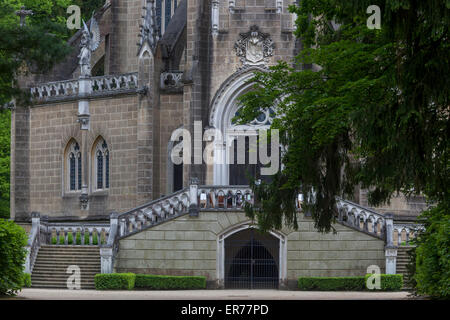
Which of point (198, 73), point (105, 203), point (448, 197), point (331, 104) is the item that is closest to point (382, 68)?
point (331, 104)

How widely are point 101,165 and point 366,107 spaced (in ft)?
75.9

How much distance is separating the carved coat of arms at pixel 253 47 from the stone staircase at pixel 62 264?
9.71m

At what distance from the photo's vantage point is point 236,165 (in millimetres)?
40594

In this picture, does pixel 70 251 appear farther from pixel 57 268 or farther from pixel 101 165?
pixel 101 165

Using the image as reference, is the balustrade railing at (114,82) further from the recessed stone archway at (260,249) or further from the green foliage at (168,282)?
the green foliage at (168,282)

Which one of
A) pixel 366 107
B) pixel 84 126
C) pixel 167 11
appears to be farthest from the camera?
pixel 167 11

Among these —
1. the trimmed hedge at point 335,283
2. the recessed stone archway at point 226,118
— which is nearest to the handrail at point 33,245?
the recessed stone archway at point 226,118

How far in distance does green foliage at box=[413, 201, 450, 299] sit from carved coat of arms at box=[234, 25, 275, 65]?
16288 mm

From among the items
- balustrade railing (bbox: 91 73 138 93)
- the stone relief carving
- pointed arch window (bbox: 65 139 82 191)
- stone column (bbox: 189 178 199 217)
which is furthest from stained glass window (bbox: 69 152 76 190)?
stone column (bbox: 189 178 199 217)

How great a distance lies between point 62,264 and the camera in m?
35.8

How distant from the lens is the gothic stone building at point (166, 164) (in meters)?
35.5

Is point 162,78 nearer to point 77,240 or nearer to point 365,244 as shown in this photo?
point 77,240

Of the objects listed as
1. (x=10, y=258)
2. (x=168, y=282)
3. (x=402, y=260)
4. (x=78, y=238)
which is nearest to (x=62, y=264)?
(x=78, y=238)

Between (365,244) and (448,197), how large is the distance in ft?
40.4
